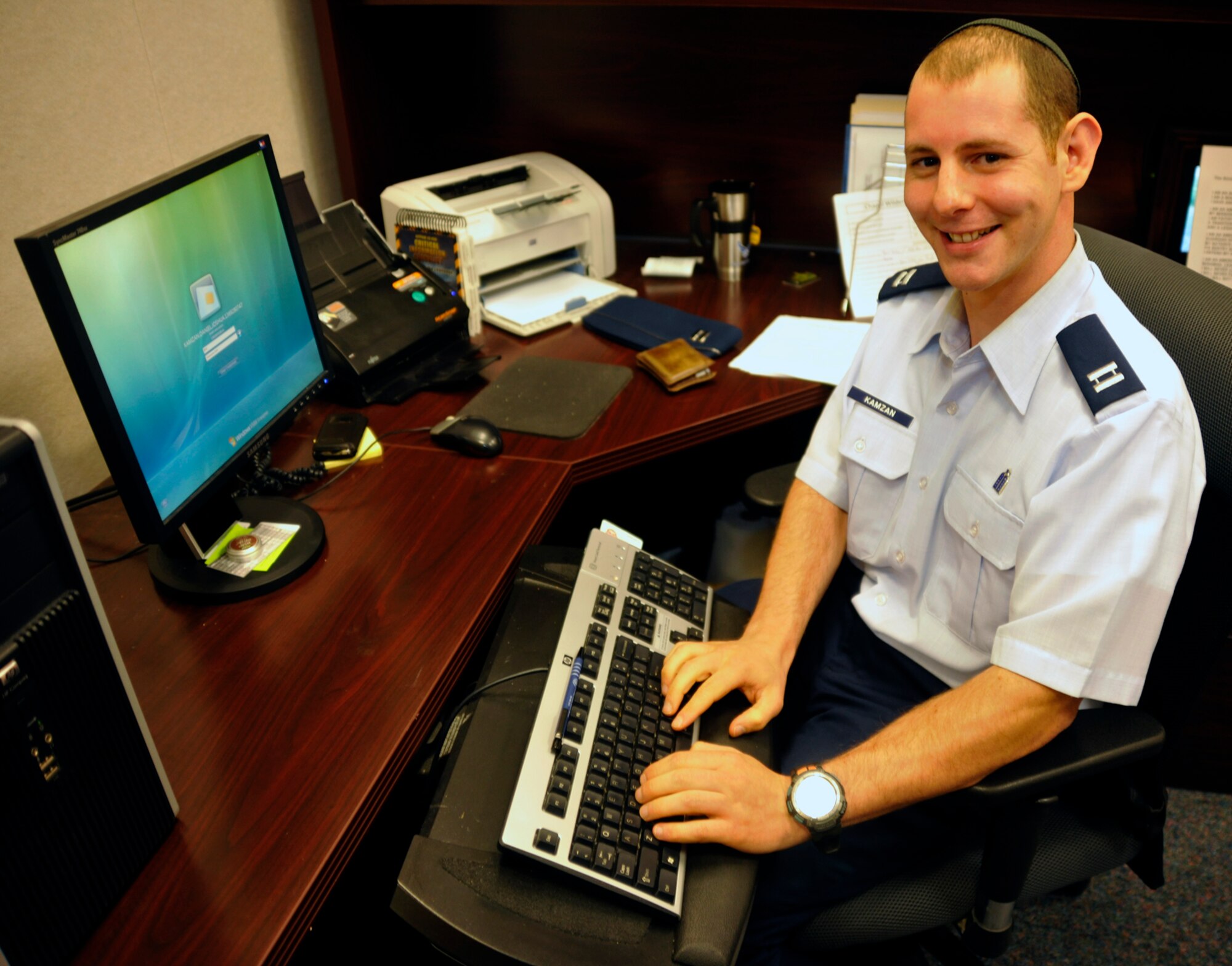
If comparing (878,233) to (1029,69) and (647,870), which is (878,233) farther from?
(647,870)

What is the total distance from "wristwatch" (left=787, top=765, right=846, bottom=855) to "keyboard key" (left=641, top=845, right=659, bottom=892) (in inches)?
6.3

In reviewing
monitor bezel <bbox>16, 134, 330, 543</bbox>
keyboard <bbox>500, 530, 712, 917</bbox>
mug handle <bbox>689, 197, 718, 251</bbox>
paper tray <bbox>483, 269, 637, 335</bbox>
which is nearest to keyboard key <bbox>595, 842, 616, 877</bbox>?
keyboard <bbox>500, 530, 712, 917</bbox>

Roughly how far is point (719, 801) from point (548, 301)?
3.74 ft

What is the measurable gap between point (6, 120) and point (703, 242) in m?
1.23

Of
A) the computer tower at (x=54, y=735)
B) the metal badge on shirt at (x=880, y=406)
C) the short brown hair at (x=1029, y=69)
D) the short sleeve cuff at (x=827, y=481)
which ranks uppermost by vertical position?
the short brown hair at (x=1029, y=69)

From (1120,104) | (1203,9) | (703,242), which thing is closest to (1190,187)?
(1120,104)

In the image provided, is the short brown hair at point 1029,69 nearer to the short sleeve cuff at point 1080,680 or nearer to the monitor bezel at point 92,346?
the short sleeve cuff at point 1080,680

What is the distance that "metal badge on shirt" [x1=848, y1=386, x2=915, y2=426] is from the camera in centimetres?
119

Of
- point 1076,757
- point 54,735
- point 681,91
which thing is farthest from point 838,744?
point 681,91

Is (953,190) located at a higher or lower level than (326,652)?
higher

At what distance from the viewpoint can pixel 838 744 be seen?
1.12 m

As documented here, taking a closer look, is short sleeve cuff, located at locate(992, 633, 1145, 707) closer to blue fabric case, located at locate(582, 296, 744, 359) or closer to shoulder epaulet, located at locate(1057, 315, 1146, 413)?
shoulder epaulet, located at locate(1057, 315, 1146, 413)

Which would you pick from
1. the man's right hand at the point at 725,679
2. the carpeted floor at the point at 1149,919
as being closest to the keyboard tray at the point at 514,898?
the man's right hand at the point at 725,679

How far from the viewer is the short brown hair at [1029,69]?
0.91 metres
